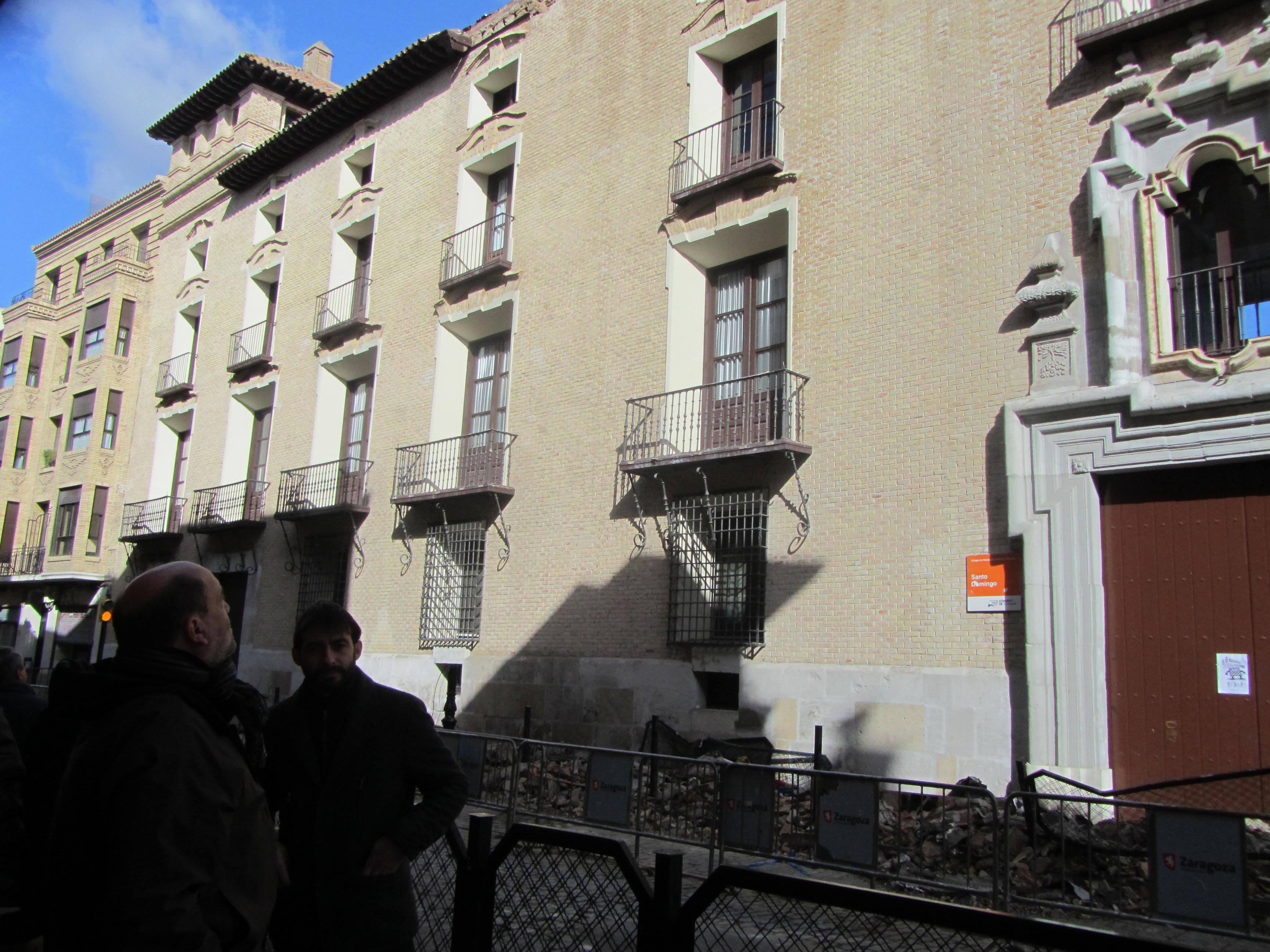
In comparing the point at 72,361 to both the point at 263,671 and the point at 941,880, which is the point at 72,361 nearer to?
the point at 263,671

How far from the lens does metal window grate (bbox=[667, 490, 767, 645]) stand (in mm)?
13367

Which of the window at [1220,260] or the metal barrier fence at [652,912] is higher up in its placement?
the window at [1220,260]

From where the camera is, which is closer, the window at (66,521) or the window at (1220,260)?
the window at (1220,260)

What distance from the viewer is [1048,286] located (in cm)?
1084

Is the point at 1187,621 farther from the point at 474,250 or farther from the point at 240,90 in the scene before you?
the point at 240,90

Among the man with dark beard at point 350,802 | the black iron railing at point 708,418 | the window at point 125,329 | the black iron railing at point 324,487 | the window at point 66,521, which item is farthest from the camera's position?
the window at point 125,329

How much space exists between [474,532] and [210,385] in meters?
12.5

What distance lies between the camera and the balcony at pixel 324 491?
65.5 feet

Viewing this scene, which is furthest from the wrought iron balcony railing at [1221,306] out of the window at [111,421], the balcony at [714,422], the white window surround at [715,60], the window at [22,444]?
the window at [22,444]

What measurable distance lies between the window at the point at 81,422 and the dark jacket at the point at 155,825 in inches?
1271

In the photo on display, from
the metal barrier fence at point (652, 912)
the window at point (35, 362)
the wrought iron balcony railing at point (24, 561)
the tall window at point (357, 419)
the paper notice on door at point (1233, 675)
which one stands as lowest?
the metal barrier fence at point (652, 912)

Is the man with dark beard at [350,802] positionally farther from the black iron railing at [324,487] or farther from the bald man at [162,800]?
the black iron railing at [324,487]

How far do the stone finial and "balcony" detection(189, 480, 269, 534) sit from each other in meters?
17.0

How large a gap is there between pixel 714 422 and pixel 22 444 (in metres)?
29.3
